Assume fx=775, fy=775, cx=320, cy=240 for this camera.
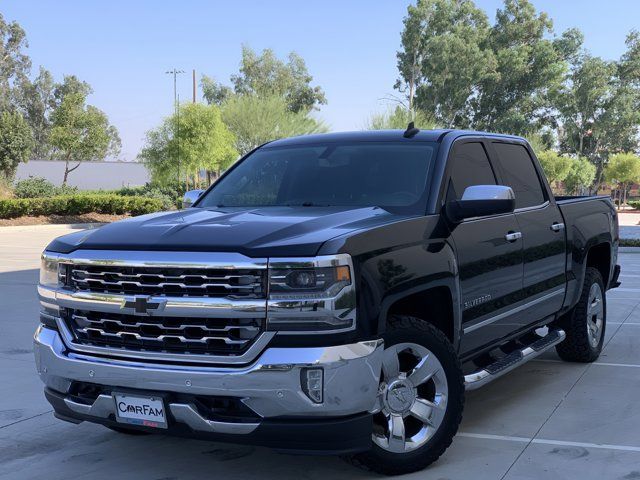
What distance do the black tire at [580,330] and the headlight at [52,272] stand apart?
14.7 ft

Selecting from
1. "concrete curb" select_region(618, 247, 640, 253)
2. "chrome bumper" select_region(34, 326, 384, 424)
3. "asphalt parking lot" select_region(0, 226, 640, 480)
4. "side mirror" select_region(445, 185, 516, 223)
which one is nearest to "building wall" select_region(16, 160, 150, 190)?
"concrete curb" select_region(618, 247, 640, 253)

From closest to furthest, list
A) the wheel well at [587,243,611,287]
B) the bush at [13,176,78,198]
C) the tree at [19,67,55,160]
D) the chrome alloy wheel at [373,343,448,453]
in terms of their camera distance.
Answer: the chrome alloy wheel at [373,343,448,453] → the wheel well at [587,243,611,287] → the bush at [13,176,78,198] → the tree at [19,67,55,160]

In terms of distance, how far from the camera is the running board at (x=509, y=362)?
15.1 feet

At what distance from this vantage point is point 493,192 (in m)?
4.57

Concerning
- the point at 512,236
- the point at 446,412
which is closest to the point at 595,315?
the point at 512,236

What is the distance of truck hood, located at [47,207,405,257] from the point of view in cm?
362

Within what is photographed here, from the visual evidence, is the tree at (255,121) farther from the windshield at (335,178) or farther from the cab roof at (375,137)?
the windshield at (335,178)

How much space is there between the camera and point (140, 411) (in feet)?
12.2

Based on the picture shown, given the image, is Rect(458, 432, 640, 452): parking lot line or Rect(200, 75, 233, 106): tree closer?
Rect(458, 432, 640, 452): parking lot line

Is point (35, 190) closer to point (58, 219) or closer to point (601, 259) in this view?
point (58, 219)

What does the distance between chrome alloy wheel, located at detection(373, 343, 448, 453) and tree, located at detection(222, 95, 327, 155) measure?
49.1m

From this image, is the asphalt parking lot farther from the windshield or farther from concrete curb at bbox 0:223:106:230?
concrete curb at bbox 0:223:106:230

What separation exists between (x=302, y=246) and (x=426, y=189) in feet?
4.55

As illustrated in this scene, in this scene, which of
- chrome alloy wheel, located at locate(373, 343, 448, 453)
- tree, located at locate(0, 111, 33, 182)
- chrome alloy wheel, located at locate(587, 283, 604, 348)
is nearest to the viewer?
chrome alloy wheel, located at locate(373, 343, 448, 453)
